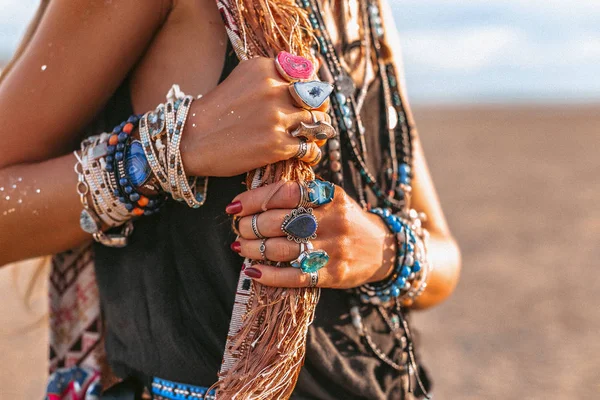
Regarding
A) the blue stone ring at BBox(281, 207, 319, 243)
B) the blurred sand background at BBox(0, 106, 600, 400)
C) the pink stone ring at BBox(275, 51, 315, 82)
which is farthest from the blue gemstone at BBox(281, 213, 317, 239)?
the blurred sand background at BBox(0, 106, 600, 400)

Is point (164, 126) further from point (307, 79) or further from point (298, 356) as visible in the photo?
point (298, 356)

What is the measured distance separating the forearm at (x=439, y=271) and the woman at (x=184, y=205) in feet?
0.60

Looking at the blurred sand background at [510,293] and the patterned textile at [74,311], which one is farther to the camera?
the blurred sand background at [510,293]

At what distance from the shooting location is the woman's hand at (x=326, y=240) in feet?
4.15

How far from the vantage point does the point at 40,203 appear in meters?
1.37

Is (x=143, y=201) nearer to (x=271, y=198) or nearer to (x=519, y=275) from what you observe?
(x=271, y=198)

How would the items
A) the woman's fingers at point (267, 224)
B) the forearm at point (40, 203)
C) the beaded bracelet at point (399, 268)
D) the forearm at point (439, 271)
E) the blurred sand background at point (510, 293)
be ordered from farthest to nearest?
the blurred sand background at point (510, 293) < the forearm at point (439, 271) < the beaded bracelet at point (399, 268) < the forearm at point (40, 203) < the woman's fingers at point (267, 224)

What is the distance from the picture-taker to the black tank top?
1.45m

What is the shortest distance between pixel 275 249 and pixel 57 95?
0.53m

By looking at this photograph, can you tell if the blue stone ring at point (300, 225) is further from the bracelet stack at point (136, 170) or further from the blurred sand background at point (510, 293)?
the blurred sand background at point (510, 293)

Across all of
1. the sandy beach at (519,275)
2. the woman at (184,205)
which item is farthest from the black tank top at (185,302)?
the sandy beach at (519,275)

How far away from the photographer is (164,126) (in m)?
1.29

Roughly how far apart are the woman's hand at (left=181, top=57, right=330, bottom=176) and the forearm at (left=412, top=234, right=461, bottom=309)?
1.92 feet

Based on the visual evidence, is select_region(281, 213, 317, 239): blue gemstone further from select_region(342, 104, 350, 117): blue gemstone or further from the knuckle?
select_region(342, 104, 350, 117): blue gemstone
